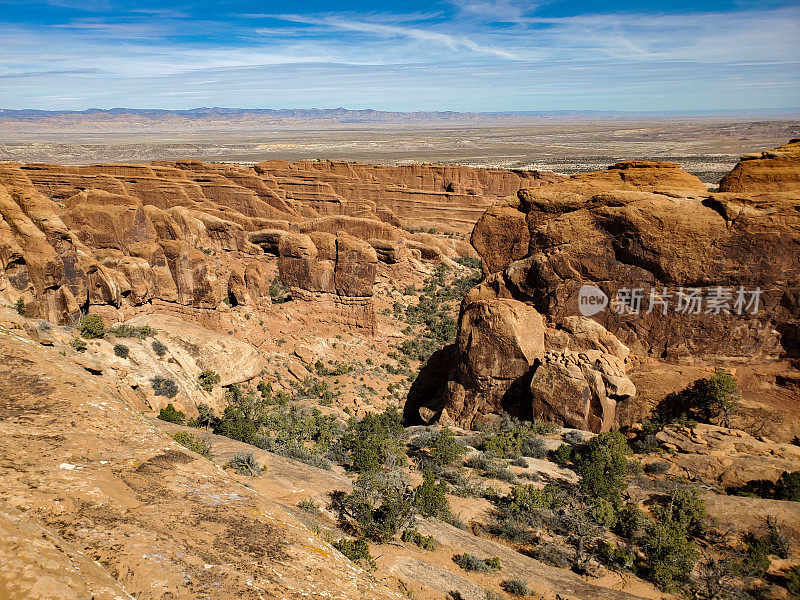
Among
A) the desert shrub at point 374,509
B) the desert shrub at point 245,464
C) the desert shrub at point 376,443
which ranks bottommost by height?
the desert shrub at point 376,443

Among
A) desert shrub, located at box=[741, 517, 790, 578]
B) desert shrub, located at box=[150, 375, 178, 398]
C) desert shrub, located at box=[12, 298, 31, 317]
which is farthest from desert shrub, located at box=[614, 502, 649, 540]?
desert shrub, located at box=[12, 298, 31, 317]

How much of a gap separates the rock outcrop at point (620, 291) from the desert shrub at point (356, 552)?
1168 centimetres

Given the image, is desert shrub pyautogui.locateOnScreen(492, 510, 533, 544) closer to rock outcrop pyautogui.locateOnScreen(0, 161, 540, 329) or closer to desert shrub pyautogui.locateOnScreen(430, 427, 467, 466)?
desert shrub pyautogui.locateOnScreen(430, 427, 467, 466)

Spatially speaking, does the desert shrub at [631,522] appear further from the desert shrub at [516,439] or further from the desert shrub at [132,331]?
the desert shrub at [132,331]

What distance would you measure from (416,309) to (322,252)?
1024cm

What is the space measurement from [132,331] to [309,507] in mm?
14666

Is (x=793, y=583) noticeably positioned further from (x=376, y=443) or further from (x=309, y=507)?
(x=376, y=443)

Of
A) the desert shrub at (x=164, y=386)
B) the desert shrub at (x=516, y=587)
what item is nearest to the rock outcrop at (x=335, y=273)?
the desert shrub at (x=164, y=386)

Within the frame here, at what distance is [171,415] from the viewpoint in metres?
18.5

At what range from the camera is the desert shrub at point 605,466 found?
14.6 metres

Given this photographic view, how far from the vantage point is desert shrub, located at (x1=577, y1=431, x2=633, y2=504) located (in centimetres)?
1459

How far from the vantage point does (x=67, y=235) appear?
2448 cm

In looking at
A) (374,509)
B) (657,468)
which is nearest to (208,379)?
(374,509)

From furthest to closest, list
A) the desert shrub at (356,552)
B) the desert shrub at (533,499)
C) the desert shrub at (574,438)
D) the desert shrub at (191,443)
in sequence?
the desert shrub at (574,438) → the desert shrub at (533,499) → the desert shrub at (191,443) → the desert shrub at (356,552)
